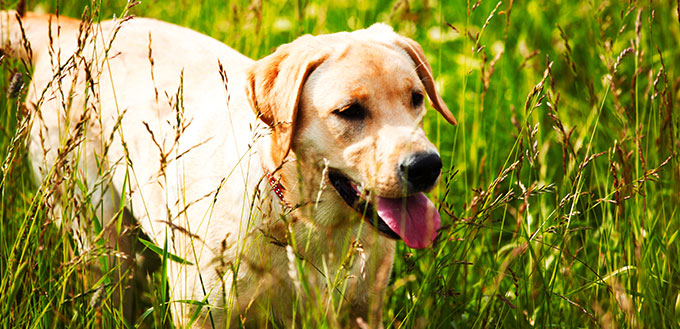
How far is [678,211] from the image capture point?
9.25 feet

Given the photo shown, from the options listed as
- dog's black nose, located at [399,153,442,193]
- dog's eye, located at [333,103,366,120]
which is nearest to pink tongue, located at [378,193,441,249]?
dog's black nose, located at [399,153,442,193]

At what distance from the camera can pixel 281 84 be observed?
104 inches

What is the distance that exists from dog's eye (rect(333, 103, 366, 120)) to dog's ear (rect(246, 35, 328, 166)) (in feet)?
0.54

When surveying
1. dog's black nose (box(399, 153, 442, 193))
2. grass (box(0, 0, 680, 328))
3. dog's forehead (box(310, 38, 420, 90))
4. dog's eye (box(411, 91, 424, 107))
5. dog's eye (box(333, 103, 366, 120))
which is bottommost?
grass (box(0, 0, 680, 328))

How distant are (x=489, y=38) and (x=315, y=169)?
242 cm

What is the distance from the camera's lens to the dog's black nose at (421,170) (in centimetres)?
242

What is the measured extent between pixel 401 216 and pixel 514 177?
125cm

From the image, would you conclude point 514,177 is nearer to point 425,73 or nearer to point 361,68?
point 425,73

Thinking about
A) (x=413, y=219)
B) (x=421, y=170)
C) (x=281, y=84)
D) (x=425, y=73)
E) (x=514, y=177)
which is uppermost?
(x=281, y=84)

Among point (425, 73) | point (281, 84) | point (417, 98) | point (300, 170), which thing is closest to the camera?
point (300, 170)

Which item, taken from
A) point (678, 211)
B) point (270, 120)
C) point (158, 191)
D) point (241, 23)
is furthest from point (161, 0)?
point (678, 211)

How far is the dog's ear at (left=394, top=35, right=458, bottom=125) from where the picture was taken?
292 centimetres

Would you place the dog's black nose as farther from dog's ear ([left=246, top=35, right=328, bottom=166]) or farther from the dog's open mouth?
dog's ear ([left=246, top=35, right=328, bottom=166])

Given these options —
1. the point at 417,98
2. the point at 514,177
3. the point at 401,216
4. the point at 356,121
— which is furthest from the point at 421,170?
the point at 514,177
